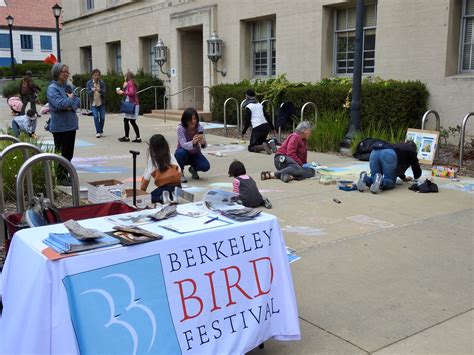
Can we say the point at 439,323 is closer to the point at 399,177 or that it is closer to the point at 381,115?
the point at 399,177

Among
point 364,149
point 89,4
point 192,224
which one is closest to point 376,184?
point 364,149

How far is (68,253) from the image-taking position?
2.64 m

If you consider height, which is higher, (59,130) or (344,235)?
(59,130)

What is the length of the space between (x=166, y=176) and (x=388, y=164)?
3659 millimetres

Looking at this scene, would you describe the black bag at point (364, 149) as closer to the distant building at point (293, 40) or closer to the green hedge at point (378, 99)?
the green hedge at point (378, 99)

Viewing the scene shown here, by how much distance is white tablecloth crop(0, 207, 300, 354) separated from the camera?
8.44 ft

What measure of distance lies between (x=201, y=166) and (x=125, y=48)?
1784 cm

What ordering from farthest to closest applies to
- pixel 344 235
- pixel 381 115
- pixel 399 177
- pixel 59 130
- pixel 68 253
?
pixel 381 115
pixel 399 177
pixel 59 130
pixel 344 235
pixel 68 253

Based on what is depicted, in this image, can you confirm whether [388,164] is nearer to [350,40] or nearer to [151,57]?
[350,40]

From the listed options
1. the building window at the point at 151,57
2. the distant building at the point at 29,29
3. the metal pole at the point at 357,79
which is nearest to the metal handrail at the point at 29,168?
the metal pole at the point at 357,79

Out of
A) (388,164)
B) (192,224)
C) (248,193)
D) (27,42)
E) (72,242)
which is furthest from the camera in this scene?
(27,42)

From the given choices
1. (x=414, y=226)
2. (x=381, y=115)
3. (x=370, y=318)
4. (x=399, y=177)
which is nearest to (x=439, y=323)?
(x=370, y=318)

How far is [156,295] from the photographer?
9.29 feet

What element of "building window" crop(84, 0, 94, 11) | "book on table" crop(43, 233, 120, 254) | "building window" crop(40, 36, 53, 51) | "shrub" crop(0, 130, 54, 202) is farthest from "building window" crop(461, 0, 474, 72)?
"building window" crop(40, 36, 53, 51)
